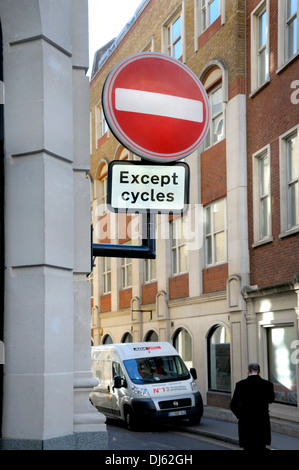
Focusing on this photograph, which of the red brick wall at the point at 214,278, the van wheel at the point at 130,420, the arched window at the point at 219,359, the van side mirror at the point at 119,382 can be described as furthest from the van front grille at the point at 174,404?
the red brick wall at the point at 214,278

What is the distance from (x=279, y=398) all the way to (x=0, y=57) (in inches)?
Result: 587

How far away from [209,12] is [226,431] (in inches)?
508

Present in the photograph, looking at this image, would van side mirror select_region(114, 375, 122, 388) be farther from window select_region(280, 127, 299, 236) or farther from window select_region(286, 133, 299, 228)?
window select_region(286, 133, 299, 228)

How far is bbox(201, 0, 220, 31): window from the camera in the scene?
74.5 feet

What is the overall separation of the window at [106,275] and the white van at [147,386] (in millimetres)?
14652

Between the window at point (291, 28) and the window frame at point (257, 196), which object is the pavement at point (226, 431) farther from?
the window at point (291, 28)

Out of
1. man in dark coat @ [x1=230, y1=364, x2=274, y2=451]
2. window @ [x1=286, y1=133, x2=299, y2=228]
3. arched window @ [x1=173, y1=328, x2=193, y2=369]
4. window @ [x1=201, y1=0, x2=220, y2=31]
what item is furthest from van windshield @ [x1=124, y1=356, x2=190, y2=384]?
window @ [x1=201, y1=0, x2=220, y2=31]

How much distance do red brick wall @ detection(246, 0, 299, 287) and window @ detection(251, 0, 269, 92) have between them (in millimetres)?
319

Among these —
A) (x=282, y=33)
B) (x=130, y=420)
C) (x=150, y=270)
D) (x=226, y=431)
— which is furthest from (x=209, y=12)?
(x=226, y=431)
